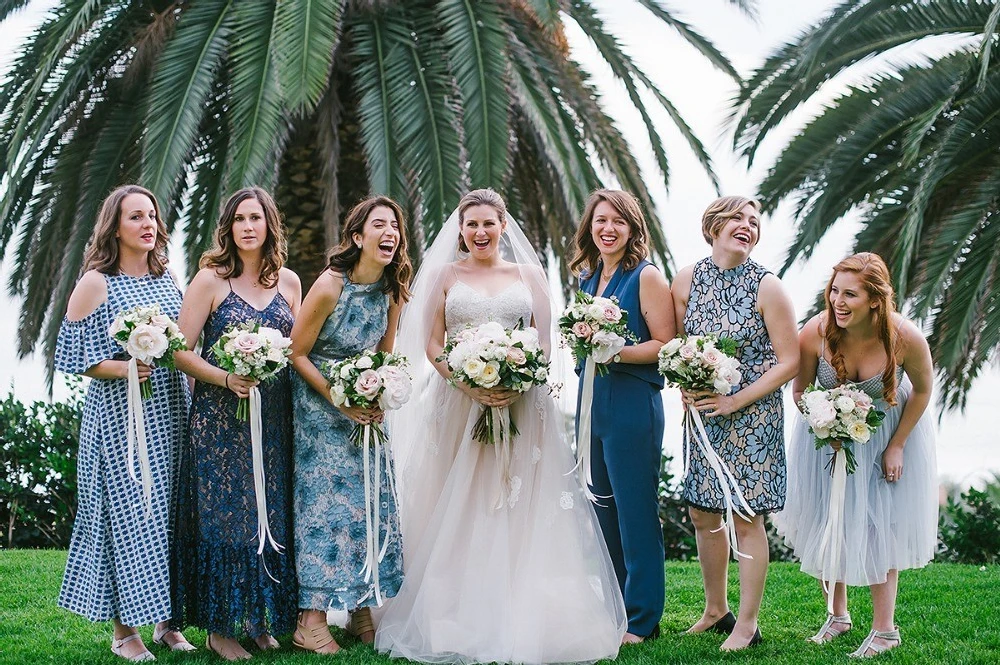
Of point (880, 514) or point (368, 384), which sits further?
point (880, 514)

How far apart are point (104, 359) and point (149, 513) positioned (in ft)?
2.53

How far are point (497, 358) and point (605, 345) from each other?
0.52m

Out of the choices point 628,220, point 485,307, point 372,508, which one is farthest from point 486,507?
point 628,220

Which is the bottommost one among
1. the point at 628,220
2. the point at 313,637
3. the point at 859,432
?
the point at 313,637

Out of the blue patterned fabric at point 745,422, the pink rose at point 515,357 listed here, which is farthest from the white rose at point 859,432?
the pink rose at point 515,357

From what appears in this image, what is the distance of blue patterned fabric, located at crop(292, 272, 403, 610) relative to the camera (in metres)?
5.18

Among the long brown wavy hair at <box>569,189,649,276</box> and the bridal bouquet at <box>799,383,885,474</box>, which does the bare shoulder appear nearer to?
the long brown wavy hair at <box>569,189,649,276</box>

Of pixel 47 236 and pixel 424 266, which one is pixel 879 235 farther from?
pixel 47 236

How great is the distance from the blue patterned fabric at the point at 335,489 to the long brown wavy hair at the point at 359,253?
10cm

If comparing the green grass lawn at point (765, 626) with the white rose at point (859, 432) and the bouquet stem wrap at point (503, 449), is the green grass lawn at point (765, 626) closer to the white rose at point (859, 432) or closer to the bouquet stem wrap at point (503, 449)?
the bouquet stem wrap at point (503, 449)

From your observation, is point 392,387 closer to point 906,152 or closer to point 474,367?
point 474,367

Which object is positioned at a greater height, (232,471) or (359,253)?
(359,253)

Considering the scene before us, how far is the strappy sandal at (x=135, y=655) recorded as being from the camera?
16.7 feet

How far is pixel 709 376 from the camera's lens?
4.95 meters
